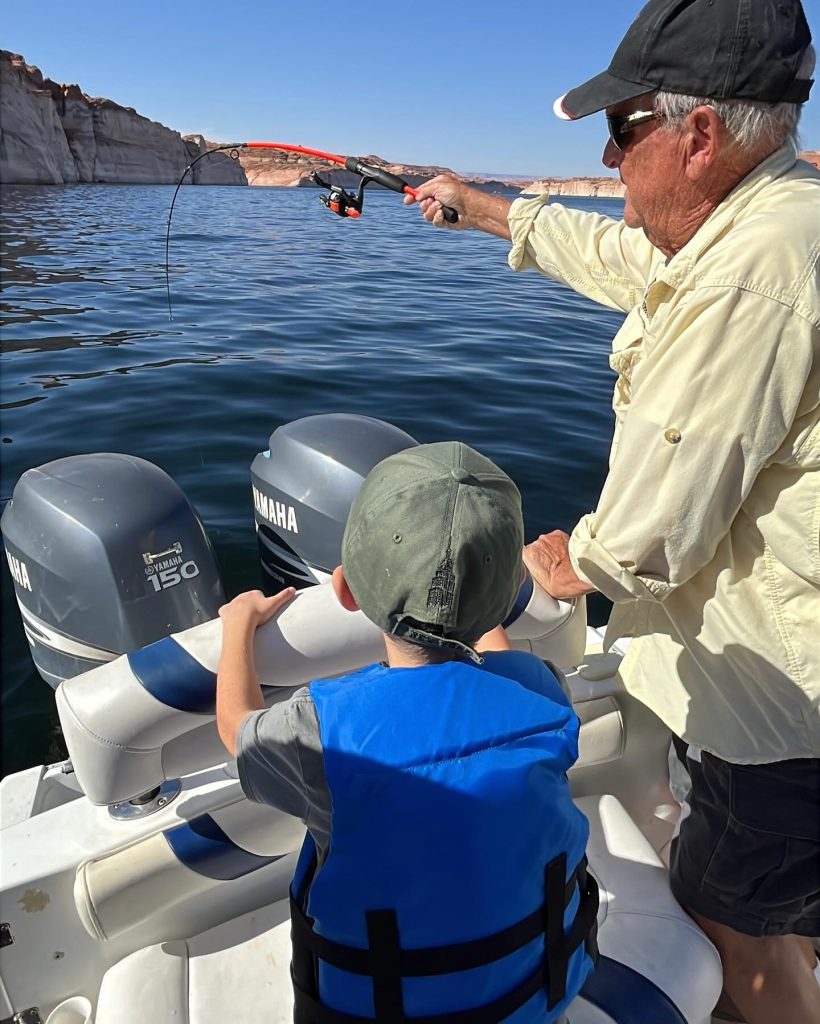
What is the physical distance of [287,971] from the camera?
63.0 inches

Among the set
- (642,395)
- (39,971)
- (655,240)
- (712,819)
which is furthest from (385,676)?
(39,971)

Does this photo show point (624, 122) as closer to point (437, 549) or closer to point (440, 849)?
point (437, 549)

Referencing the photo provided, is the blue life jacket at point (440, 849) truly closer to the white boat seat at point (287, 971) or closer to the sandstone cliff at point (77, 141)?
the white boat seat at point (287, 971)

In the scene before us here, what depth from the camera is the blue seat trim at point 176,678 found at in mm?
1424

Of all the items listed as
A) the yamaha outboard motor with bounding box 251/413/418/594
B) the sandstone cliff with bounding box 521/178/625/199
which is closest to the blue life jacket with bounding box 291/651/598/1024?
the yamaha outboard motor with bounding box 251/413/418/594

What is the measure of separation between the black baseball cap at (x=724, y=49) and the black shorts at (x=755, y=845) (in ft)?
3.76

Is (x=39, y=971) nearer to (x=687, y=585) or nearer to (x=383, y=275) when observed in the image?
(x=687, y=585)

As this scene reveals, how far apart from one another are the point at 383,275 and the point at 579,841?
1152 cm

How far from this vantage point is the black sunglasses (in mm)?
1268

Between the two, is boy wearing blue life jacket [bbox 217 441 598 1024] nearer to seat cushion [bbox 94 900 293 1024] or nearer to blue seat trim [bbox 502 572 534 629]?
seat cushion [bbox 94 900 293 1024]

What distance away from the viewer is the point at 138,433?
5.08 meters

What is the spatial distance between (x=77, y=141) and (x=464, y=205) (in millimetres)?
61751

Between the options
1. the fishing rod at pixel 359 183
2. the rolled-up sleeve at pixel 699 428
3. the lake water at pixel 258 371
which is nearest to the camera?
the rolled-up sleeve at pixel 699 428

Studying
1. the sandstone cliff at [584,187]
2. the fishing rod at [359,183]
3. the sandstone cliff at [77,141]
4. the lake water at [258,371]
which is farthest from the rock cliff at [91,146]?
the fishing rod at [359,183]
